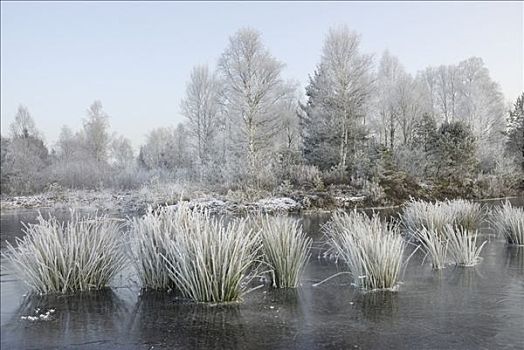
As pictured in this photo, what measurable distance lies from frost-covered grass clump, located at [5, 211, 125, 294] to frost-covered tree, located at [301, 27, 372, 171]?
1887 cm

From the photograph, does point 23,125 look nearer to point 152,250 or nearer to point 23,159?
point 23,159

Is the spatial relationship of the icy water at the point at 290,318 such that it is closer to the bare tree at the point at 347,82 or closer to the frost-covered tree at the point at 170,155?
the bare tree at the point at 347,82

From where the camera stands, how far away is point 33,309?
458cm

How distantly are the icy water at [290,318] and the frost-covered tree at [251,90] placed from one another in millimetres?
18767

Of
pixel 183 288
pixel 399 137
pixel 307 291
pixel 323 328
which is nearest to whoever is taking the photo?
pixel 323 328

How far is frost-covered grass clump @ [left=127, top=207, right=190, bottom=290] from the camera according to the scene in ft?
18.5

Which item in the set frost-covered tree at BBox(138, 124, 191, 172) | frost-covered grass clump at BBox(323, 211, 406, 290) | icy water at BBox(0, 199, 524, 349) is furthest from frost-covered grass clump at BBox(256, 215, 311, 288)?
frost-covered tree at BBox(138, 124, 191, 172)

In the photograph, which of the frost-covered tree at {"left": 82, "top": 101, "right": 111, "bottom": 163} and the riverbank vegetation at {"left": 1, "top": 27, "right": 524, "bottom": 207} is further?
the frost-covered tree at {"left": 82, "top": 101, "right": 111, "bottom": 163}

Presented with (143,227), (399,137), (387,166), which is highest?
(399,137)

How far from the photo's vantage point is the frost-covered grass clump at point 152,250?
18.5 feet

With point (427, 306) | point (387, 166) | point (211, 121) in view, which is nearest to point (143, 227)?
point (427, 306)

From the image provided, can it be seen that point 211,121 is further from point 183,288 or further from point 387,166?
point 183,288

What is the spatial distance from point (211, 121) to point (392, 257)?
29.4 metres

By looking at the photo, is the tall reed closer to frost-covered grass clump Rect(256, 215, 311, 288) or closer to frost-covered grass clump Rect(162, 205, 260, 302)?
frost-covered grass clump Rect(162, 205, 260, 302)
